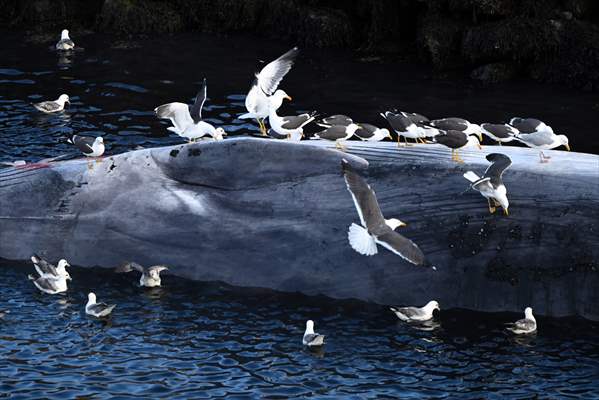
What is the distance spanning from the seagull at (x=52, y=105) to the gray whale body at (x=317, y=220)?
35.5ft

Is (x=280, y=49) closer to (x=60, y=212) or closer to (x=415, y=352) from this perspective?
(x=60, y=212)

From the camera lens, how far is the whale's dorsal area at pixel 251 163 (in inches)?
870

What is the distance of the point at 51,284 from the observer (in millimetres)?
22094

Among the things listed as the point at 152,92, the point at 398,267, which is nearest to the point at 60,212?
the point at 398,267

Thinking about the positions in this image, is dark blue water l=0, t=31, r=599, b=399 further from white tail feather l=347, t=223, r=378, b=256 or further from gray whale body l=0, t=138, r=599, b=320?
white tail feather l=347, t=223, r=378, b=256

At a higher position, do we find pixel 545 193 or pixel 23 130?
pixel 545 193

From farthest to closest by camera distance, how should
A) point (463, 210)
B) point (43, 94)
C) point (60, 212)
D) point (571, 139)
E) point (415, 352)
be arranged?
point (43, 94) < point (571, 139) < point (60, 212) < point (463, 210) < point (415, 352)

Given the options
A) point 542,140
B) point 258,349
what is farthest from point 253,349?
point 542,140

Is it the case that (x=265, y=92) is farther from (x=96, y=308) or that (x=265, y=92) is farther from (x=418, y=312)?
(x=418, y=312)

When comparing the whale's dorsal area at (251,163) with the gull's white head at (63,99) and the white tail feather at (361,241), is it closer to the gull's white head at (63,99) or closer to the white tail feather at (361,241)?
the white tail feather at (361,241)

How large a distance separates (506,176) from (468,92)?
642 inches

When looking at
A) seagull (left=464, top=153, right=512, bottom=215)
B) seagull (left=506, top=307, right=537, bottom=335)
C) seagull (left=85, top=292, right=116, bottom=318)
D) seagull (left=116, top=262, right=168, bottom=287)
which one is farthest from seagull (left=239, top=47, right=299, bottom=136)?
seagull (left=506, top=307, right=537, bottom=335)

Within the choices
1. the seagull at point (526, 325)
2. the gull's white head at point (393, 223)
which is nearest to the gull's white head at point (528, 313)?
the seagull at point (526, 325)

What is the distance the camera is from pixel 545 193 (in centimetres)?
2098
